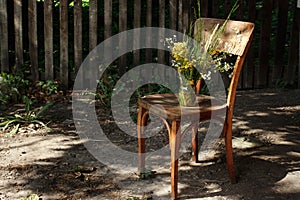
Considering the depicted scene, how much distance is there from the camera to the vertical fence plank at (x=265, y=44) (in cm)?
753

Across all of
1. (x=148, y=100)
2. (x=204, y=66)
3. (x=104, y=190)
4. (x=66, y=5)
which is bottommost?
(x=104, y=190)

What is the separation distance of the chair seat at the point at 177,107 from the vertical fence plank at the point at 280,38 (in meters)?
3.46

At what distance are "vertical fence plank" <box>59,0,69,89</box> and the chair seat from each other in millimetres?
3025

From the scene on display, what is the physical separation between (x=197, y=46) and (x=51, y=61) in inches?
138

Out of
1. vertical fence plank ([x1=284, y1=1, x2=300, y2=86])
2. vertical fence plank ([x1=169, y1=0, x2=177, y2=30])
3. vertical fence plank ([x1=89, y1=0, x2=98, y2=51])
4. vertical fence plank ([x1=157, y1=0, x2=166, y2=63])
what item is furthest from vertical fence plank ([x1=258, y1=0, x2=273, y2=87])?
vertical fence plank ([x1=89, y1=0, x2=98, y2=51])

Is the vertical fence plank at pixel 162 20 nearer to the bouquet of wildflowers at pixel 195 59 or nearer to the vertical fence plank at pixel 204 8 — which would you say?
the vertical fence plank at pixel 204 8

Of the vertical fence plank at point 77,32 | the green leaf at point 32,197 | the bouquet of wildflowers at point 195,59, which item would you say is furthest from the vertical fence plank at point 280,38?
the green leaf at point 32,197

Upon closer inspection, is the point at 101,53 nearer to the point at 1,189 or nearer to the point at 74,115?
the point at 74,115

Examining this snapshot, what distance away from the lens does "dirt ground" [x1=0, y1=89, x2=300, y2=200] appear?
449cm

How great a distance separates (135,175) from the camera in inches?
190

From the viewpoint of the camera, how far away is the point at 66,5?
723 centimetres

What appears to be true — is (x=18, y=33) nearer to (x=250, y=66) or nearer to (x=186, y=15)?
(x=186, y=15)

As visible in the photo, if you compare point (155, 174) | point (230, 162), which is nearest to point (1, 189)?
point (155, 174)

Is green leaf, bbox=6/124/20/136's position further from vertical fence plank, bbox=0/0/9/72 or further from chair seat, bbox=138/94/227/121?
chair seat, bbox=138/94/227/121
